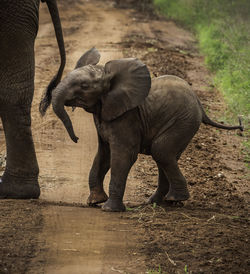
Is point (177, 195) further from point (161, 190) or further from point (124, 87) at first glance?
point (124, 87)

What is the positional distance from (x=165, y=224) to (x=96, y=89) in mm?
1250

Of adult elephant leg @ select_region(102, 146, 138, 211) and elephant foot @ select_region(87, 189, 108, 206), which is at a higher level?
adult elephant leg @ select_region(102, 146, 138, 211)

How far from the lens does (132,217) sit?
5.84 m

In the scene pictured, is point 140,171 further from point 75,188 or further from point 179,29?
point 179,29

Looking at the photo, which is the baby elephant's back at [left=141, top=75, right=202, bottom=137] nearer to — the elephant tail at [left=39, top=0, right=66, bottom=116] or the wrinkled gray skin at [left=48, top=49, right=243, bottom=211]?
the wrinkled gray skin at [left=48, top=49, right=243, bottom=211]

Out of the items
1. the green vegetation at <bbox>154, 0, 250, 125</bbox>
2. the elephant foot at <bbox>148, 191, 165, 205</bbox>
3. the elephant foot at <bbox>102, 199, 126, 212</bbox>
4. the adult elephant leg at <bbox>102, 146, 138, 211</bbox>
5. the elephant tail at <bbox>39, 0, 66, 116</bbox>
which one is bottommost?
the green vegetation at <bbox>154, 0, 250, 125</bbox>

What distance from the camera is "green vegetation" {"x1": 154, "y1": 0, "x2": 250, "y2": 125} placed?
11836 mm

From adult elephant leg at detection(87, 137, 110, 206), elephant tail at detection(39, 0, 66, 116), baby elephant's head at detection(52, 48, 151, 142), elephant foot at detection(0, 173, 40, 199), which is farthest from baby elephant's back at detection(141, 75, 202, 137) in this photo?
elephant foot at detection(0, 173, 40, 199)

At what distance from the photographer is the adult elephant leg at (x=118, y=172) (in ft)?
19.6

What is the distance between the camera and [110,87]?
19.7 feet

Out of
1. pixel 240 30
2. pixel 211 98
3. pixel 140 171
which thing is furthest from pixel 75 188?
pixel 240 30

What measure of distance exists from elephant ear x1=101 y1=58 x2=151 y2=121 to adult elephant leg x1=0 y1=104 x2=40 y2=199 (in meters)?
0.76

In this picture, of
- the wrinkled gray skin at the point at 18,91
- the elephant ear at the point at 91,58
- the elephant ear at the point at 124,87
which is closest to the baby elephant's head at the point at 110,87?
the elephant ear at the point at 124,87

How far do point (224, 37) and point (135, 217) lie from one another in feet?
36.5
